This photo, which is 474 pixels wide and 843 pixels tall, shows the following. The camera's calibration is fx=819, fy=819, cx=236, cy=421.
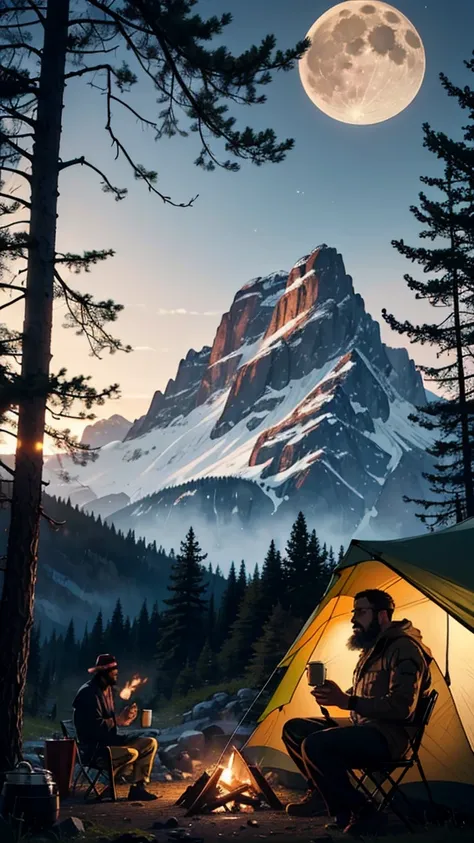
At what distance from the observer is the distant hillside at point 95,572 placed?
188m

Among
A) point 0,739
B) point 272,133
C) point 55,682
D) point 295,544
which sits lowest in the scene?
point 55,682

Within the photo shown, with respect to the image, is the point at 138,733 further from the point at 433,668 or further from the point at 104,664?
the point at 433,668

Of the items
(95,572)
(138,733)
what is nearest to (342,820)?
(138,733)

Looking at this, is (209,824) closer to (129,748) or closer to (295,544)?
(129,748)

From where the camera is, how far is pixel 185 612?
172 ft

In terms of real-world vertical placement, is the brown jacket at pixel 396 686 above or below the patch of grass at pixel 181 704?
above

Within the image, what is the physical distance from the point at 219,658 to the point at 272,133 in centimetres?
4555

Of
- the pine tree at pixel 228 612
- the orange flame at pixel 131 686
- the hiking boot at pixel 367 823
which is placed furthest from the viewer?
the pine tree at pixel 228 612

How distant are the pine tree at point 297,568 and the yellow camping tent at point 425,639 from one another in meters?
34.8

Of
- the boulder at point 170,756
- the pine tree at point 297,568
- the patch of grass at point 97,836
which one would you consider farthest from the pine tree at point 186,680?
the patch of grass at point 97,836

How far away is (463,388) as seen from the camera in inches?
989

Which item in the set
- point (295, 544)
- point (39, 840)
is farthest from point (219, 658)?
point (39, 840)

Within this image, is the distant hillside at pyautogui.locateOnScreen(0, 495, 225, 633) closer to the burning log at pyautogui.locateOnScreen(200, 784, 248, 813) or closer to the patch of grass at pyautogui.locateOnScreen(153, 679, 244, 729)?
the patch of grass at pyautogui.locateOnScreen(153, 679, 244, 729)

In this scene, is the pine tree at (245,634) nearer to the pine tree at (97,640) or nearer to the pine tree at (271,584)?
the pine tree at (271,584)
